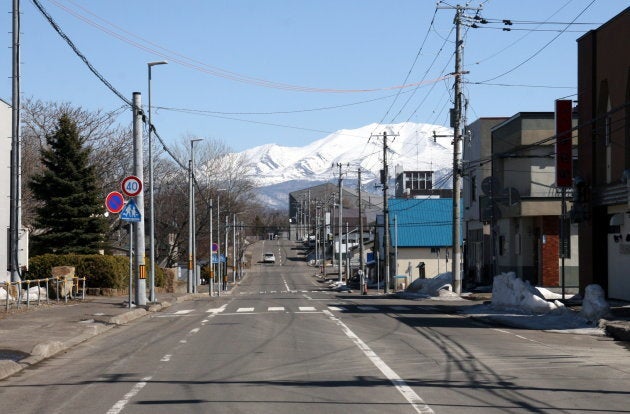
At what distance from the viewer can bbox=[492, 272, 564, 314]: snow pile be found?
26094 mm

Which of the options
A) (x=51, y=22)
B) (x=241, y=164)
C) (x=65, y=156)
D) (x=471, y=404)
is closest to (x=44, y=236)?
(x=65, y=156)

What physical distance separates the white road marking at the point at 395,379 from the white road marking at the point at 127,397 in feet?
11.0

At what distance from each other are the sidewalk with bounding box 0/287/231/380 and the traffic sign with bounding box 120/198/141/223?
280 cm

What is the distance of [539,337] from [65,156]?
3239 cm

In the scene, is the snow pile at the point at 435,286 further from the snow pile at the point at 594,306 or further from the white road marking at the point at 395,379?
the white road marking at the point at 395,379

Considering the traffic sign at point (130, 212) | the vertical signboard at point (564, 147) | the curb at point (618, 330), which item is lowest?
the curb at point (618, 330)

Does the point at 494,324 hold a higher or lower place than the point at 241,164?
lower

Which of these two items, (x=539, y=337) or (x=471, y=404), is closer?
(x=471, y=404)

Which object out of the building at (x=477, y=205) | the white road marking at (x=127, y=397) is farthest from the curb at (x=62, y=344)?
the building at (x=477, y=205)

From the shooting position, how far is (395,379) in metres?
12.3

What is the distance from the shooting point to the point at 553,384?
472 inches

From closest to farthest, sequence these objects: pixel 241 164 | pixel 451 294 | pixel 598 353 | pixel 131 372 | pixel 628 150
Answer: pixel 131 372 < pixel 598 353 < pixel 628 150 < pixel 451 294 < pixel 241 164

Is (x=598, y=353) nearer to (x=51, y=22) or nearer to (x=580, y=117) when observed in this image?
(x=51, y=22)

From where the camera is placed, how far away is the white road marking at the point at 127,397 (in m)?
9.95
